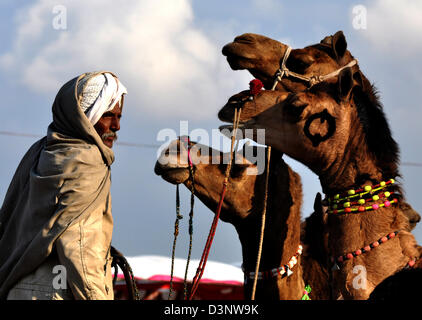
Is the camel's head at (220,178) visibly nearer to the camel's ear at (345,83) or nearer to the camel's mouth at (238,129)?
the camel's mouth at (238,129)

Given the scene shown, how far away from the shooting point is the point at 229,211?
500 centimetres

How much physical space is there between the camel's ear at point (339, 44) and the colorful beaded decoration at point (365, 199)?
1047 mm

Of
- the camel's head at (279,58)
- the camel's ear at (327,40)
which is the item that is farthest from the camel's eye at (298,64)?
the camel's ear at (327,40)

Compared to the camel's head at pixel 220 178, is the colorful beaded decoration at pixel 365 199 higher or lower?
A: lower

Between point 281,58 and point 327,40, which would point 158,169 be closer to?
point 281,58

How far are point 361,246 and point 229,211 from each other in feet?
3.79

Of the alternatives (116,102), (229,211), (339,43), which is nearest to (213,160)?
(229,211)

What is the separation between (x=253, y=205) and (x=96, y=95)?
1940mm

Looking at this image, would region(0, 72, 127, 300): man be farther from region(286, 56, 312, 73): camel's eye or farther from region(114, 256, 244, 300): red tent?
region(114, 256, 244, 300): red tent

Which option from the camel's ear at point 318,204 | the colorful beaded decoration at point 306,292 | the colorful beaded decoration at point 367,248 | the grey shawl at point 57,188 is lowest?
the colorful beaded decoration at point 306,292

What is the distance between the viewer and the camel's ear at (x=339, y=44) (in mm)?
4652

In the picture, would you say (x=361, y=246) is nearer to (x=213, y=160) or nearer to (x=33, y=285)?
(x=213, y=160)

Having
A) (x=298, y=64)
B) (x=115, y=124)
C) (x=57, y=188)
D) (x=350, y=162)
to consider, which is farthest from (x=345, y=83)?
(x=57, y=188)

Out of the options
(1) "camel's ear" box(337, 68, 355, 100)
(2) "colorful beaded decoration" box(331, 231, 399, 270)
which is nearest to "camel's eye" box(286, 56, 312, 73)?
(1) "camel's ear" box(337, 68, 355, 100)
